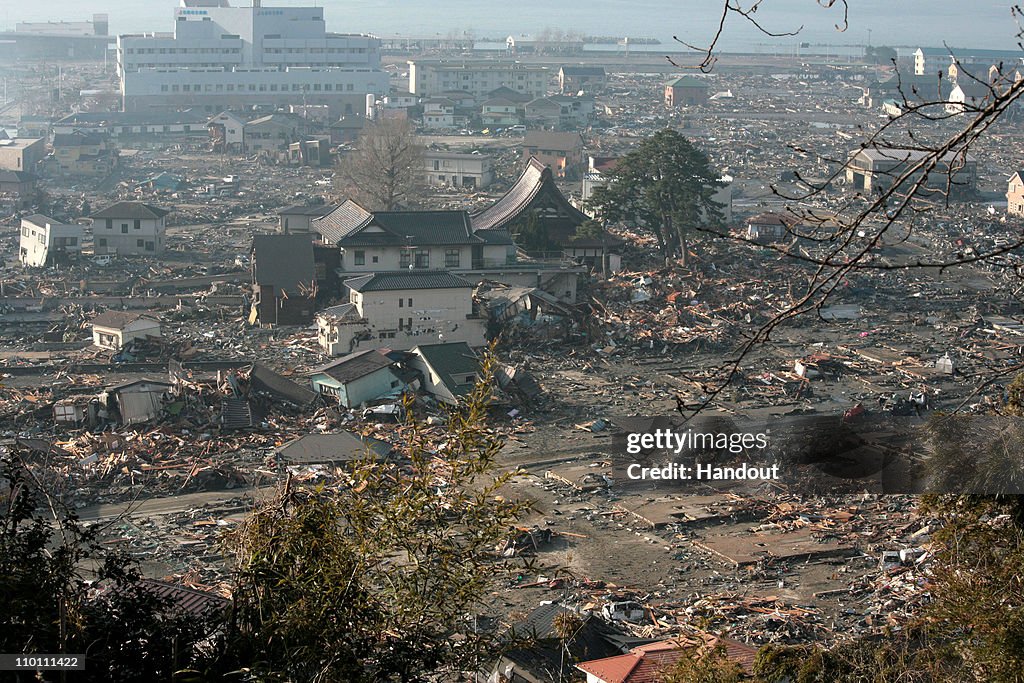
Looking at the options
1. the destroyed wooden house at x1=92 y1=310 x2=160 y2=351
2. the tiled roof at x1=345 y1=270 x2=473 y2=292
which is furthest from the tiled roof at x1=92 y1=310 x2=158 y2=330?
the tiled roof at x1=345 y1=270 x2=473 y2=292

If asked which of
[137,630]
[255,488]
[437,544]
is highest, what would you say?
[437,544]

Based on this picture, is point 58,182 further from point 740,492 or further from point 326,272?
point 740,492

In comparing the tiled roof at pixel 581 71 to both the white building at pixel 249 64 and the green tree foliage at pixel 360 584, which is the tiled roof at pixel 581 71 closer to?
the white building at pixel 249 64

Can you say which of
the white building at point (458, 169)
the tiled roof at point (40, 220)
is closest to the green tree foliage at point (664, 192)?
the white building at point (458, 169)

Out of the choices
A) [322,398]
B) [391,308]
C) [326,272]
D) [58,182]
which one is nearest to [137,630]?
[322,398]

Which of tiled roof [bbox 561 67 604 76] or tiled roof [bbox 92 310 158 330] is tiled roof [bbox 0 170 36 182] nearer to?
tiled roof [bbox 92 310 158 330]

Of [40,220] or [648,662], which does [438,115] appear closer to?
[40,220]

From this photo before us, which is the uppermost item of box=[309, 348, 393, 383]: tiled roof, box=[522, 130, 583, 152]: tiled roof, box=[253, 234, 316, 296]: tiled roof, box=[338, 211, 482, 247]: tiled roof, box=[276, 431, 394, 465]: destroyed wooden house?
box=[522, 130, 583, 152]: tiled roof
